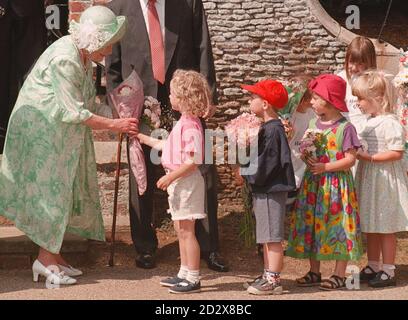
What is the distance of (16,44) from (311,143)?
2.30 meters

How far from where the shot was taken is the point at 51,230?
6387 millimetres

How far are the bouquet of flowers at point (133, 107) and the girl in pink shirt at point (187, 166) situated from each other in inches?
18.0

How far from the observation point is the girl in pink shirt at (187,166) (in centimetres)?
611

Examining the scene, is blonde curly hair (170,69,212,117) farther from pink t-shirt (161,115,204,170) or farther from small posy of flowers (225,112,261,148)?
small posy of flowers (225,112,261,148)

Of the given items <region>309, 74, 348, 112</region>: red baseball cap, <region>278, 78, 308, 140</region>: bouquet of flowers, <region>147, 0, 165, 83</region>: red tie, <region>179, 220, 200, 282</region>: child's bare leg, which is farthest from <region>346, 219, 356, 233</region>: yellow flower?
<region>147, 0, 165, 83</region>: red tie

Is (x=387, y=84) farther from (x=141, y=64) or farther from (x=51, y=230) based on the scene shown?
(x=51, y=230)

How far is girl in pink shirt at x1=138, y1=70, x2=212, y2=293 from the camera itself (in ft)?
A: 20.1

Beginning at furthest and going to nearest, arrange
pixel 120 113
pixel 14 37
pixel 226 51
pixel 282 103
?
pixel 226 51 < pixel 14 37 < pixel 120 113 < pixel 282 103

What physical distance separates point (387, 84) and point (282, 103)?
0.73 m

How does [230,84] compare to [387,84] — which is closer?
[387,84]

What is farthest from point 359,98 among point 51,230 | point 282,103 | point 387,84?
point 51,230

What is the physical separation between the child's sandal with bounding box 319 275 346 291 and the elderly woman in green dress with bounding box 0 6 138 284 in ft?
4.92

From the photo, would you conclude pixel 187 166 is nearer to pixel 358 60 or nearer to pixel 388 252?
pixel 388 252

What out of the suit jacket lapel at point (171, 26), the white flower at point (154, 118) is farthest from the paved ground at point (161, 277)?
the suit jacket lapel at point (171, 26)
